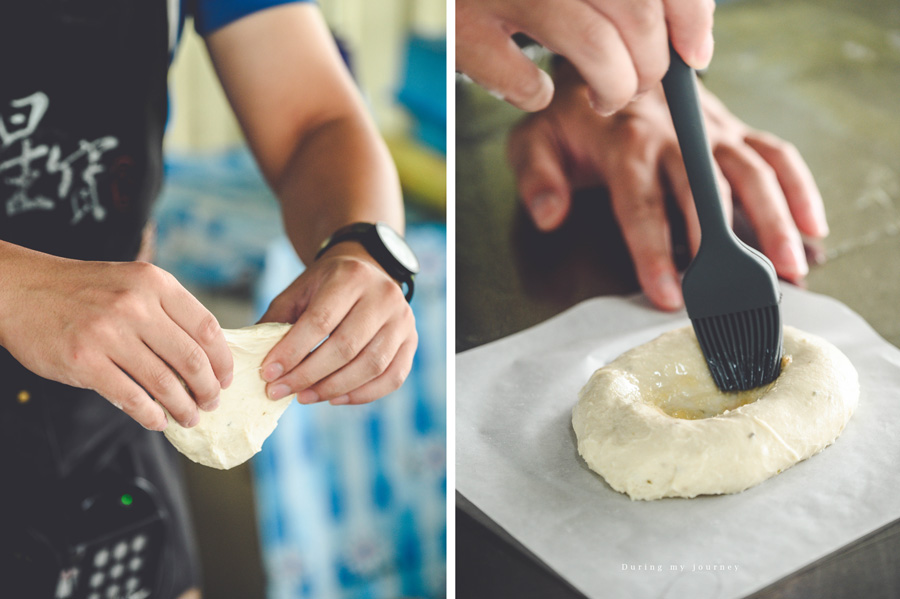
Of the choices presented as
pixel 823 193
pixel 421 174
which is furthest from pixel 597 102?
pixel 421 174

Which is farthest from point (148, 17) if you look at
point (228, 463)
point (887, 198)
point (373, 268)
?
point (887, 198)

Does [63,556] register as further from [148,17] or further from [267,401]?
[148,17]

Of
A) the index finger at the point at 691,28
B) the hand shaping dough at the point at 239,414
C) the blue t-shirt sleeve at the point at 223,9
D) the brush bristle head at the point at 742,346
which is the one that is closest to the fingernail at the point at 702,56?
the index finger at the point at 691,28

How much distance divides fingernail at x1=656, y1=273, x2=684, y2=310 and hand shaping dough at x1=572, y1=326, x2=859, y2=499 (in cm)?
9

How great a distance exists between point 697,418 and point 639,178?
1.12 ft

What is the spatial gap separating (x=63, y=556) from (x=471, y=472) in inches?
22.0

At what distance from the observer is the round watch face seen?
2.71ft

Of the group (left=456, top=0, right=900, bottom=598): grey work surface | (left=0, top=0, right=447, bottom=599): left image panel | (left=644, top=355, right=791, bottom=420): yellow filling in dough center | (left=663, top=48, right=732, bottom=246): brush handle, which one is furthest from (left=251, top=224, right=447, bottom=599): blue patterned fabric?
(left=663, top=48, right=732, bottom=246): brush handle

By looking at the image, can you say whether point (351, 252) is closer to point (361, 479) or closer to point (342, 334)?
point (342, 334)

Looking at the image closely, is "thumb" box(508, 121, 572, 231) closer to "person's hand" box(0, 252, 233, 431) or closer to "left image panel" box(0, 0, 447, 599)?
"left image panel" box(0, 0, 447, 599)

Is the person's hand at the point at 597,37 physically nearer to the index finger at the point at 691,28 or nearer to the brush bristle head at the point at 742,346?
the index finger at the point at 691,28

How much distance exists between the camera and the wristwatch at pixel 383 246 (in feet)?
2.71

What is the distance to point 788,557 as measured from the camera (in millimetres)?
654

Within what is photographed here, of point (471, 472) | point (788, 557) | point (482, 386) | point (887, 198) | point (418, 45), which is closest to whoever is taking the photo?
point (788, 557)
